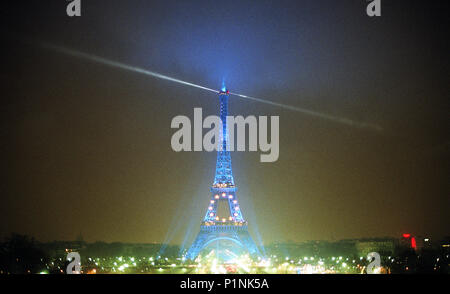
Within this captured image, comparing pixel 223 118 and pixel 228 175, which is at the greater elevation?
pixel 223 118

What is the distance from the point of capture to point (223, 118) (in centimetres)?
7681

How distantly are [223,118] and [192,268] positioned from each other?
19.7 m
